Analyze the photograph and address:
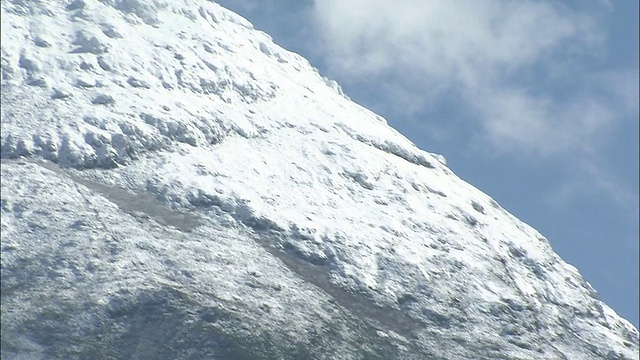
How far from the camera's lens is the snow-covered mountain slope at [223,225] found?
72.7 m

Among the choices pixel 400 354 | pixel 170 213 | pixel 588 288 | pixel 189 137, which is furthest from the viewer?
pixel 588 288

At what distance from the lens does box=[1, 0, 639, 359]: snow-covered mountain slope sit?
Result: 7269cm

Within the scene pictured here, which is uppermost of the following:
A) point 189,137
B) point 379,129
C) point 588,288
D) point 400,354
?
point 379,129

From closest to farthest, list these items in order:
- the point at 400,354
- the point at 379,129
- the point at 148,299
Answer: the point at 148,299, the point at 400,354, the point at 379,129

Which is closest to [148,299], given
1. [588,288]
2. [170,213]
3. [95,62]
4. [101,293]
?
[101,293]

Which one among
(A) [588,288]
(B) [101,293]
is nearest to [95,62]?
(B) [101,293]

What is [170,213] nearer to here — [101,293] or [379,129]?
[101,293]

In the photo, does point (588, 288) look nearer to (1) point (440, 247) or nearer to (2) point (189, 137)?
(1) point (440, 247)

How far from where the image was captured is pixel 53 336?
222 ft

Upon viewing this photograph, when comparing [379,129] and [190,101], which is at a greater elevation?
[379,129]

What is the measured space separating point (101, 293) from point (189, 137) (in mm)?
24068

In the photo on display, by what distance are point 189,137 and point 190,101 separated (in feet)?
18.6

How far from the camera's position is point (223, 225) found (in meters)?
85.4

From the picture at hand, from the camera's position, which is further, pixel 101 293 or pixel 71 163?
pixel 71 163
